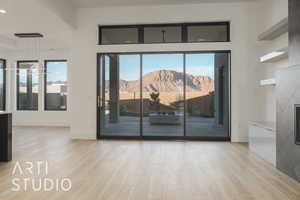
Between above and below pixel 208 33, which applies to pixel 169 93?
below

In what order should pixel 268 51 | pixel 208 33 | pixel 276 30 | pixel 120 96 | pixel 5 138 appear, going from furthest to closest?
A: pixel 120 96 → pixel 208 33 → pixel 268 51 → pixel 276 30 → pixel 5 138

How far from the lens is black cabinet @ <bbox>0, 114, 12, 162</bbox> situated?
4.18 m

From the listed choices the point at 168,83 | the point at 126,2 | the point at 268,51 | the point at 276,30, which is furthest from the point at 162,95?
the point at 276,30

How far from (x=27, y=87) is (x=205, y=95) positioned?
7487mm

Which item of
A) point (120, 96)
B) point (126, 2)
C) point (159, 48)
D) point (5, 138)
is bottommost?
point (5, 138)

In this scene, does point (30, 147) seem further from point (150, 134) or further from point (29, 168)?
point (150, 134)

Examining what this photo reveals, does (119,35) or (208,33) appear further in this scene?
(119,35)

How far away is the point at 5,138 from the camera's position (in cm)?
421

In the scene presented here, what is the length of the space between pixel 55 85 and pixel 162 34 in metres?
5.51

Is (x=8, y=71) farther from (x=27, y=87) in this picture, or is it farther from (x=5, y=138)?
(x=5, y=138)

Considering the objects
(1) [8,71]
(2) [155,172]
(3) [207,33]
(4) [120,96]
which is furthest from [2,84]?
(2) [155,172]

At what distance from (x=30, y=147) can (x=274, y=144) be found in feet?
16.5

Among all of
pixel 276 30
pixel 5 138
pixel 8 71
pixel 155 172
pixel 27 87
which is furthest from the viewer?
pixel 27 87

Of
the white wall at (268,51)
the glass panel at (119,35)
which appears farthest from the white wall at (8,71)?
the white wall at (268,51)
